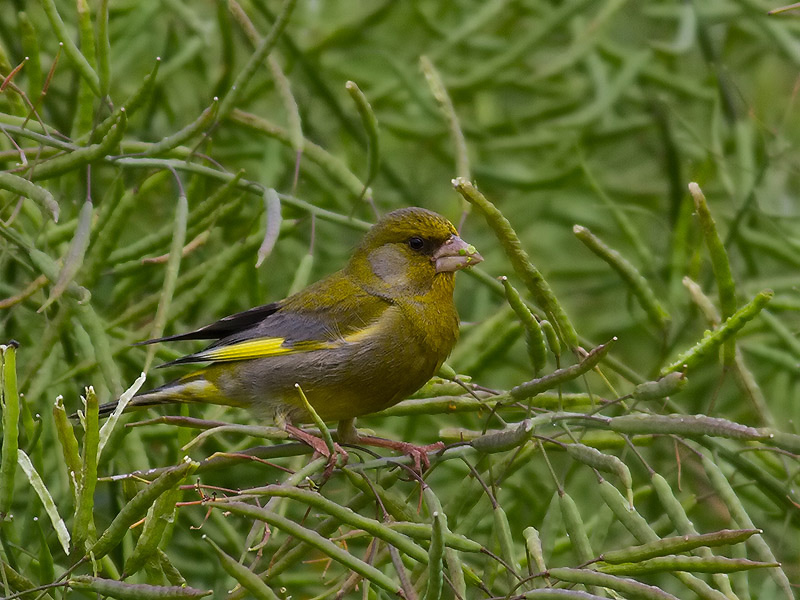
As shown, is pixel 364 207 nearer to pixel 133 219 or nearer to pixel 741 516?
pixel 133 219

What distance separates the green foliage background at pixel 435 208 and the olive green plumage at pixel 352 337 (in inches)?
4.6

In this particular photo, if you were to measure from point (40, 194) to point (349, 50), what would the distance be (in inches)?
140

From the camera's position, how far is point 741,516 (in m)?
2.60

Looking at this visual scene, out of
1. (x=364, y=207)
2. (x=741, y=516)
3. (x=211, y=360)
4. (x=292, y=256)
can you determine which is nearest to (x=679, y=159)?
(x=364, y=207)

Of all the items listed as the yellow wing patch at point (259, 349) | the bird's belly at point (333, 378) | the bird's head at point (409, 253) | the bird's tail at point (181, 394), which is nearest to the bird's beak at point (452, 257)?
the bird's head at point (409, 253)

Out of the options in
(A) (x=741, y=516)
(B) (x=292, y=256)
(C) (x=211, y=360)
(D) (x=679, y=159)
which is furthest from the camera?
(D) (x=679, y=159)

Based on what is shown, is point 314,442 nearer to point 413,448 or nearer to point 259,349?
point 413,448

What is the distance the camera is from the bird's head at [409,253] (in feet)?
13.2

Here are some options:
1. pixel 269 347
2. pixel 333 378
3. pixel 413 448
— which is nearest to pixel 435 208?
pixel 269 347

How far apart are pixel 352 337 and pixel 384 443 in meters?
0.43

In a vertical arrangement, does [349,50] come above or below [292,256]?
above

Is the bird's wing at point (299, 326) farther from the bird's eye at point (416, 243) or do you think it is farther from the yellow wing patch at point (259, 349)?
the bird's eye at point (416, 243)

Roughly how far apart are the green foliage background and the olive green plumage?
0.38 ft

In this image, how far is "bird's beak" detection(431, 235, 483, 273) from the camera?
12.9 feet
